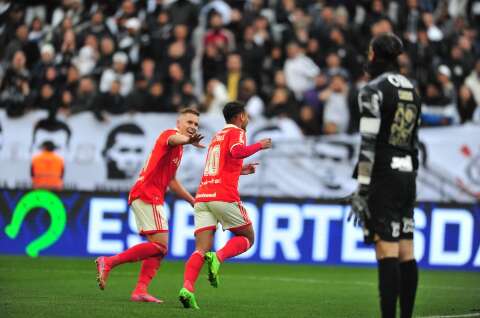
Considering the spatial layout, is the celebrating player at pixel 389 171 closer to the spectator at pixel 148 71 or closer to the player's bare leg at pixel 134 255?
the player's bare leg at pixel 134 255

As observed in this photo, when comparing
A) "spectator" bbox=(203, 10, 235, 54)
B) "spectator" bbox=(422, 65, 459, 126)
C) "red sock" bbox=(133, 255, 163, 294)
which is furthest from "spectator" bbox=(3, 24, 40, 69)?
"red sock" bbox=(133, 255, 163, 294)

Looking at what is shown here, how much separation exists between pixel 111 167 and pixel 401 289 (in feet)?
39.5

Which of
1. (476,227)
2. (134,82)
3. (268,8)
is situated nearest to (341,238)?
(476,227)

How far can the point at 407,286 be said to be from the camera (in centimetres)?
862

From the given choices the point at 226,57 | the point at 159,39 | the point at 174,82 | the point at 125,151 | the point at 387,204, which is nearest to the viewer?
the point at 387,204

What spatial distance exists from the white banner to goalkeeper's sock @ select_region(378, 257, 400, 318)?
37.7 feet

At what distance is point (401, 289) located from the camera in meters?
8.65

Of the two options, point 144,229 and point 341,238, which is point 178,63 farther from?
point 144,229

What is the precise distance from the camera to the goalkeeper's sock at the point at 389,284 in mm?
8266

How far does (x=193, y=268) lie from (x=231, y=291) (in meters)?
2.61

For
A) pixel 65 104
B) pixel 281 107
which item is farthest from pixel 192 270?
pixel 65 104

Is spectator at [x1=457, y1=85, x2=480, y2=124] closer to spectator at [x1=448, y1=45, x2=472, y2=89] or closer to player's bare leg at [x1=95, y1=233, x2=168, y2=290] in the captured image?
spectator at [x1=448, y1=45, x2=472, y2=89]

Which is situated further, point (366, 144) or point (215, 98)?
point (215, 98)

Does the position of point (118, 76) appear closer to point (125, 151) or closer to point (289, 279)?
point (125, 151)
